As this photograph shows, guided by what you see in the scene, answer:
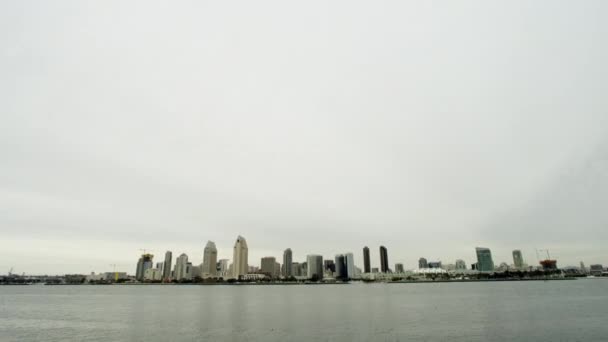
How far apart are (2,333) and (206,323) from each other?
3181 cm

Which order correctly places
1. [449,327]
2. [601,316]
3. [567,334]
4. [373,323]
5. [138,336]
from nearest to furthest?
[567,334] → [138,336] → [449,327] → [373,323] → [601,316]

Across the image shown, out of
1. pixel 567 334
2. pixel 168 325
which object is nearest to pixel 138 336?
pixel 168 325

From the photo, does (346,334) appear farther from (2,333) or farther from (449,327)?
(2,333)

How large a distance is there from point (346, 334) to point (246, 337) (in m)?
13.6

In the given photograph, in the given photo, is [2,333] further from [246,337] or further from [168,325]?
[246,337]

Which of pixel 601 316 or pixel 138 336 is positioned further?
pixel 601 316

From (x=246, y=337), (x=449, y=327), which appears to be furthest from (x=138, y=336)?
(x=449, y=327)

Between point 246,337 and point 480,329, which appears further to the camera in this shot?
point 480,329

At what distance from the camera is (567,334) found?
44281mm

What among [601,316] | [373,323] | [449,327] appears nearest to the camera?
[449,327]

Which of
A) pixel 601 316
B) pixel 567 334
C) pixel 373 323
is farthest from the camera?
pixel 601 316

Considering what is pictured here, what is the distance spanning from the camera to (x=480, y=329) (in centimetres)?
4947

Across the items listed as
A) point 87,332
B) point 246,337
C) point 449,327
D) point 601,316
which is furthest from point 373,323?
point 87,332

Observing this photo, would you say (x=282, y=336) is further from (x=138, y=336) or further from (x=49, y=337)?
(x=49, y=337)
